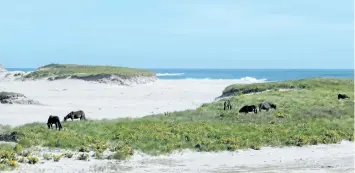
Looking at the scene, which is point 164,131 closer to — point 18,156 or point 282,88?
point 18,156

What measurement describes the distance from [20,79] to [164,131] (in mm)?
72612

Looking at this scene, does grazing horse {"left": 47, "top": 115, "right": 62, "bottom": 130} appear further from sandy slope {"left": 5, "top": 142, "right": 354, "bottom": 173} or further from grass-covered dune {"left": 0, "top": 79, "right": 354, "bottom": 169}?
sandy slope {"left": 5, "top": 142, "right": 354, "bottom": 173}

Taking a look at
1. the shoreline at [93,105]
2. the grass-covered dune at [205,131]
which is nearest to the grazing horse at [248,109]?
the grass-covered dune at [205,131]

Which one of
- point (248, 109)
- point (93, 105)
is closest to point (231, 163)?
point (248, 109)

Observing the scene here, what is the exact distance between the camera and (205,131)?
1021 inches

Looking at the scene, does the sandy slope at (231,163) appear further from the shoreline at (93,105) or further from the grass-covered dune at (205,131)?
the shoreline at (93,105)

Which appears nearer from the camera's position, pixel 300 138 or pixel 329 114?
pixel 300 138

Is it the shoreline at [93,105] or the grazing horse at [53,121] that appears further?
the shoreline at [93,105]

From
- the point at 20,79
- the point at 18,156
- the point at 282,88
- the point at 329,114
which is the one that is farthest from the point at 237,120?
the point at 20,79

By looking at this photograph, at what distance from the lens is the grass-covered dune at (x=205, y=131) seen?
22.9 meters

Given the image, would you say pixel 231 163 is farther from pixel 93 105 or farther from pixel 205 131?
pixel 93 105

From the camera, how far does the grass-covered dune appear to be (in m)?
22.9

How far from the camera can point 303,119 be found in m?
30.8

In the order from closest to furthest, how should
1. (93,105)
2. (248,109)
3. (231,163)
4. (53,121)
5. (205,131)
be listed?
1. (231,163)
2. (205,131)
3. (53,121)
4. (248,109)
5. (93,105)
